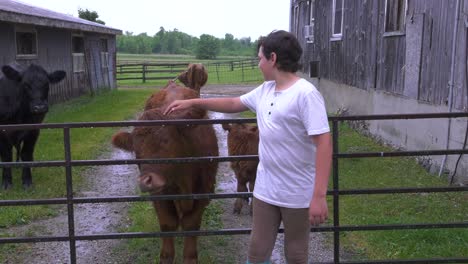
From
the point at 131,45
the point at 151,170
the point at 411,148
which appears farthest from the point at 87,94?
the point at 131,45

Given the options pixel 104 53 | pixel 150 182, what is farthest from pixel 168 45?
pixel 150 182

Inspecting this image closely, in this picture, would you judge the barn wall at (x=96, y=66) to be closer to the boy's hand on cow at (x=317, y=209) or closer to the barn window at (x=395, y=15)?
the barn window at (x=395, y=15)

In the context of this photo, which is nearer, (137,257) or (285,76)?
(285,76)

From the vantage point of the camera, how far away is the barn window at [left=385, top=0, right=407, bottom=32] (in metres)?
10.1

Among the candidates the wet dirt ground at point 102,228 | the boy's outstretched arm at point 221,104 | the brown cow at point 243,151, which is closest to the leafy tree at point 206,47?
the wet dirt ground at point 102,228

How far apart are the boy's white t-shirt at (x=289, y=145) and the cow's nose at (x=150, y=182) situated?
91cm

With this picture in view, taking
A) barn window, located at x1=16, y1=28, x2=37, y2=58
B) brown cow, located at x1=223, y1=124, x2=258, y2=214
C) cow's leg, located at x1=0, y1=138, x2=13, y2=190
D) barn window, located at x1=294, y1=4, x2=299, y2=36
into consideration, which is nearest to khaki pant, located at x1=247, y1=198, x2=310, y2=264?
brown cow, located at x1=223, y1=124, x2=258, y2=214

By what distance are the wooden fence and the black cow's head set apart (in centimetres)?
2567

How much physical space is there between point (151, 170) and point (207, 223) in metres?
2.42

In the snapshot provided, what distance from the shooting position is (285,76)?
299 cm

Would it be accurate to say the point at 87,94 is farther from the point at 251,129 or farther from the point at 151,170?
the point at 151,170

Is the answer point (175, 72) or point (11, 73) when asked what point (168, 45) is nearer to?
point (175, 72)

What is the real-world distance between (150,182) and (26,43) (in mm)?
14074

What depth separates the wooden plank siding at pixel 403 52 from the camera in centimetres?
799
